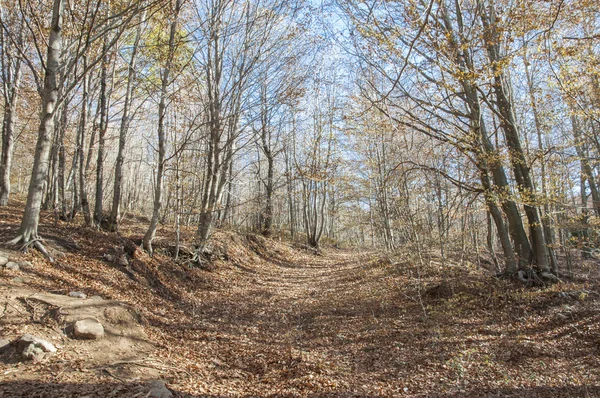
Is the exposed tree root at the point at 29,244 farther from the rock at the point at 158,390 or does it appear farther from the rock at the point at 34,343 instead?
the rock at the point at 158,390

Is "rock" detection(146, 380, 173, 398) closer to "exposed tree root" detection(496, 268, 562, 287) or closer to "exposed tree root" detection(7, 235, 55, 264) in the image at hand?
"exposed tree root" detection(7, 235, 55, 264)

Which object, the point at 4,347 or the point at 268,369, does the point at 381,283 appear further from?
the point at 4,347

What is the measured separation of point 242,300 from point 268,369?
419 centimetres

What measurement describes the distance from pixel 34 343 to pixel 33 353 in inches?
4.8

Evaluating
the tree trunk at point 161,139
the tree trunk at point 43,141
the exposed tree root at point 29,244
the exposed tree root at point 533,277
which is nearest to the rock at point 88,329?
the exposed tree root at point 29,244

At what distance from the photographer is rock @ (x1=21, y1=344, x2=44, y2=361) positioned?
3.83 metres

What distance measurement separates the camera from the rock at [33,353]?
383 cm

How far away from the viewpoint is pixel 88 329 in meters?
4.57

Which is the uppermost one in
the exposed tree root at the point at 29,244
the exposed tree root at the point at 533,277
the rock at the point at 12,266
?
the exposed tree root at the point at 29,244

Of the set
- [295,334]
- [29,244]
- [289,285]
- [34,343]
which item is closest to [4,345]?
[34,343]

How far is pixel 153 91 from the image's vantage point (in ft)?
34.1

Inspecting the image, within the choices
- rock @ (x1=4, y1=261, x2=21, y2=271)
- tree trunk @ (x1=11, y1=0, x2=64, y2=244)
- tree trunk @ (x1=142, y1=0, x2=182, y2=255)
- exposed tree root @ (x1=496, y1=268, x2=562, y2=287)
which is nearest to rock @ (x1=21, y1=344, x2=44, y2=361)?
rock @ (x1=4, y1=261, x2=21, y2=271)

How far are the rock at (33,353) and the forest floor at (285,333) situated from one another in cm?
8

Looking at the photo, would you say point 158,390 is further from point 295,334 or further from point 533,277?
point 533,277
